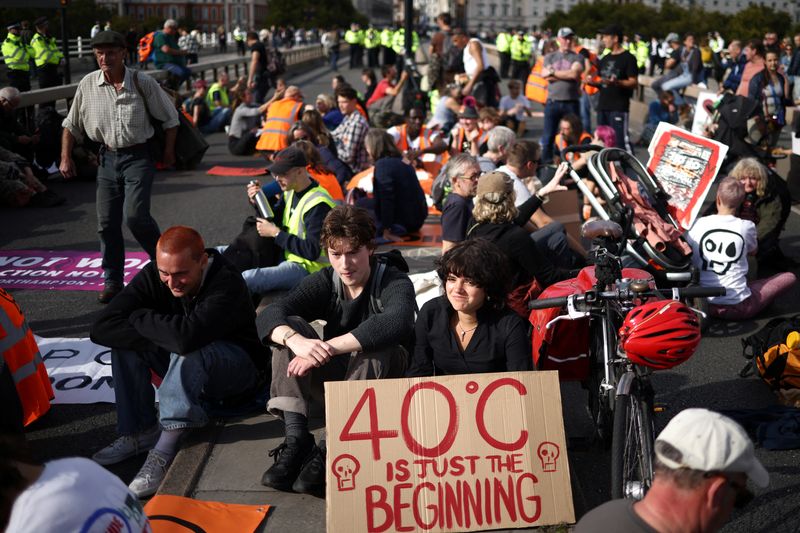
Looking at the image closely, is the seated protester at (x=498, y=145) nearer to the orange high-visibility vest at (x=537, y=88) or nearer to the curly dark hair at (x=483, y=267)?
the curly dark hair at (x=483, y=267)

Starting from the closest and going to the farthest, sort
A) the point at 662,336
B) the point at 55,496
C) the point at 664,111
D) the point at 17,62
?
1. the point at 55,496
2. the point at 662,336
3. the point at 664,111
4. the point at 17,62

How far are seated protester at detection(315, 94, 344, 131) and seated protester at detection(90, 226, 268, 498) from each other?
960 centimetres

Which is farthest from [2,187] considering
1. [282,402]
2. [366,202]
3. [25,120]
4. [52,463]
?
[52,463]

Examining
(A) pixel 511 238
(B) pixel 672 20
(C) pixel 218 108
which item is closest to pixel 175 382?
(A) pixel 511 238

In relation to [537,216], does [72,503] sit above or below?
above

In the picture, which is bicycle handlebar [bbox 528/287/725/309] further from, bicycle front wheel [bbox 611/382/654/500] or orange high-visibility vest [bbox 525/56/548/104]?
orange high-visibility vest [bbox 525/56/548/104]

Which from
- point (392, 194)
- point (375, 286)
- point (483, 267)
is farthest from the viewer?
point (392, 194)

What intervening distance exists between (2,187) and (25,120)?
11.0ft

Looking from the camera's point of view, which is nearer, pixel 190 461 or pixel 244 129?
pixel 190 461

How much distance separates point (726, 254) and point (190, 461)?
4433mm

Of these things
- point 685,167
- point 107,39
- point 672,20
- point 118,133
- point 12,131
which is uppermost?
point 672,20

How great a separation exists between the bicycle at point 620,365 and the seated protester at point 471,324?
0.89ft

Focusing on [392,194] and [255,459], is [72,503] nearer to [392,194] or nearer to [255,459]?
[255,459]

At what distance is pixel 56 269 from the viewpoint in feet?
29.8
